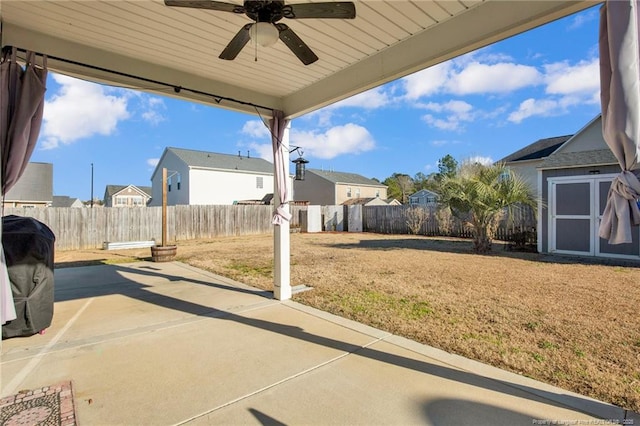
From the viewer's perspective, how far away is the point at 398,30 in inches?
121

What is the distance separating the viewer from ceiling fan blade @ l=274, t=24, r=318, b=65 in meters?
2.57

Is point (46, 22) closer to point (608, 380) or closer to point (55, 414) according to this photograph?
point (55, 414)

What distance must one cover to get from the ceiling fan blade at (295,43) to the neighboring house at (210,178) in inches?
773

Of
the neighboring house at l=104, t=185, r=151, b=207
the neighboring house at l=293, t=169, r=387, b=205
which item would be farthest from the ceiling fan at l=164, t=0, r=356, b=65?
the neighboring house at l=104, t=185, r=151, b=207

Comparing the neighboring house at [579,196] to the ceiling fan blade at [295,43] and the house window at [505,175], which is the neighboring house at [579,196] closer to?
the house window at [505,175]

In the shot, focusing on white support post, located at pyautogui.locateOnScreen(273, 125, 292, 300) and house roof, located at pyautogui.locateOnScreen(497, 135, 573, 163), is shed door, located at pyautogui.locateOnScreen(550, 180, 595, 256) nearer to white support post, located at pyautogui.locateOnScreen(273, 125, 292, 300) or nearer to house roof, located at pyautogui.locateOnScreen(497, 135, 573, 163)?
house roof, located at pyautogui.locateOnScreen(497, 135, 573, 163)

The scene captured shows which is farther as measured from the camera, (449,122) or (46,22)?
(449,122)

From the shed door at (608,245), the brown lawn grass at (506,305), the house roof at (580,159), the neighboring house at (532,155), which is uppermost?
the neighboring house at (532,155)

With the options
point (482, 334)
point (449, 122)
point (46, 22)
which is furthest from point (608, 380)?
point (449, 122)

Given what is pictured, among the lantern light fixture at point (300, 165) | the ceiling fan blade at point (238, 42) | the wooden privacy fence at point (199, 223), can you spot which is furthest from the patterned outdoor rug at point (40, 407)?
the wooden privacy fence at point (199, 223)

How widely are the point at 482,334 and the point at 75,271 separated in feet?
27.4

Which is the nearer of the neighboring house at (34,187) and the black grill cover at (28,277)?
the black grill cover at (28,277)

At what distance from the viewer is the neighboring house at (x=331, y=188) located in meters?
27.2

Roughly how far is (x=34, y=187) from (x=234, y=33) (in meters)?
23.4
